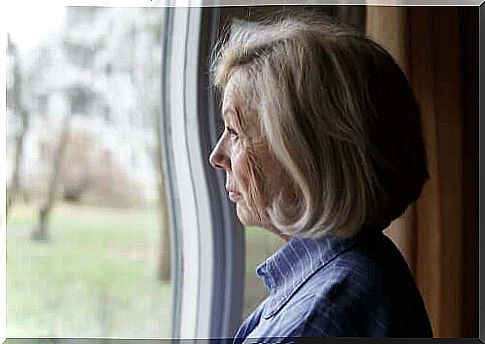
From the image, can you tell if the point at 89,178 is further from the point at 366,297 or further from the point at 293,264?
the point at 366,297

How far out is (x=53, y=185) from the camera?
146 cm

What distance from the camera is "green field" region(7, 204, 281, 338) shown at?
1448mm

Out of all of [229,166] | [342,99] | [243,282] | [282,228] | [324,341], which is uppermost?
[342,99]

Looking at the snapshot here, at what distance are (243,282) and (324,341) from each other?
20cm

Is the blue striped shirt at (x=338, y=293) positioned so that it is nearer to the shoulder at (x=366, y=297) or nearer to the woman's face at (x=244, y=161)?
the shoulder at (x=366, y=297)

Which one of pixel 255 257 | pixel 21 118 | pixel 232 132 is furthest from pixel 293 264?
pixel 21 118

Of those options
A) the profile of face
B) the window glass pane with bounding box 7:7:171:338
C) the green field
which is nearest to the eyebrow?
the profile of face

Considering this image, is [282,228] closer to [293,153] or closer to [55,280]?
[293,153]

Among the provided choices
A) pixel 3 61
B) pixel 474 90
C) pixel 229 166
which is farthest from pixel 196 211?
pixel 474 90

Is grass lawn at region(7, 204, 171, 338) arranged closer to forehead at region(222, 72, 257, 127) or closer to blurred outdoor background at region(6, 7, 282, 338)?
blurred outdoor background at region(6, 7, 282, 338)

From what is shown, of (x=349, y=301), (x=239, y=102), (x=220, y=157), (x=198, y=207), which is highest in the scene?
(x=239, y=102)

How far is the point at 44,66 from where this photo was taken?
1470 millimetres

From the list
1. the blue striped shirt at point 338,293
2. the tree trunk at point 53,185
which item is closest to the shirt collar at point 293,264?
the blue striped shirt at point 338,293

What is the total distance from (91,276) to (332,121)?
0.58 m
